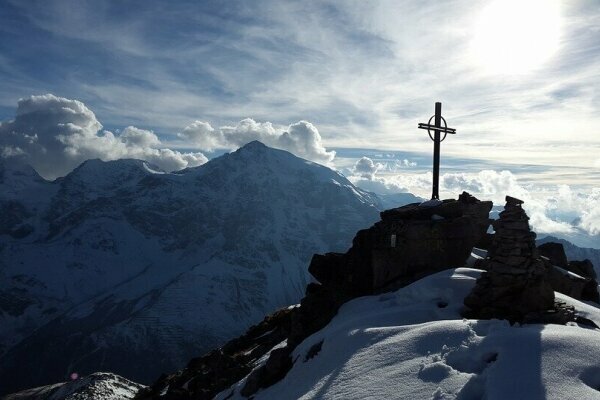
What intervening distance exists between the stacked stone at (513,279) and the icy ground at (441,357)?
121 centimetres

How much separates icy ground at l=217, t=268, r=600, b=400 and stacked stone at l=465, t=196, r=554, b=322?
121cm

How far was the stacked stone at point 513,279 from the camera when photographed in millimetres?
17578

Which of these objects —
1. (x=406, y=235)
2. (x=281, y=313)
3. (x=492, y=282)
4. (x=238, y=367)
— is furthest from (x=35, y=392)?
(x=492, y=282)

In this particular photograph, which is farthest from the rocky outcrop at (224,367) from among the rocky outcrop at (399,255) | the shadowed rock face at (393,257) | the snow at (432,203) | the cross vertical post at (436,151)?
the cross vertical post at (436,151)

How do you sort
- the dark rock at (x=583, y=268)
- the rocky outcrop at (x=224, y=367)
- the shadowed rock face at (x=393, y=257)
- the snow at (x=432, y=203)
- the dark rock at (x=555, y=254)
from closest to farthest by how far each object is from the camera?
the shadowed rock face at (x=393, y=257)
the snow at (x=432, y=203)
the rocky outcrop at (x=224, y=367)
the dark rock at (x=555, y=254)
the dark rock at (x=583, y=268)

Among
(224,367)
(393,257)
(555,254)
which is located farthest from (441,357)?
(555,254)

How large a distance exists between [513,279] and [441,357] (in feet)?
18.7

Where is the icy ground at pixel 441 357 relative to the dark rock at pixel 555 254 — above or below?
below

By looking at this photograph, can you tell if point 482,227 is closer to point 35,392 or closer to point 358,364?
point 358,364

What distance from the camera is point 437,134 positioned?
101 feet

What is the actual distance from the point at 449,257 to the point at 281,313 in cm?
1977

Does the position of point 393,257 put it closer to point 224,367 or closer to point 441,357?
point 441,357

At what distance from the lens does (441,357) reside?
14.0 m

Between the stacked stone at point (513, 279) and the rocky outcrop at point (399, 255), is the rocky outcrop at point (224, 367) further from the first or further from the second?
the stacked stone at point (513, 279)
